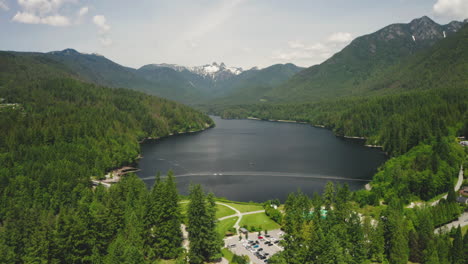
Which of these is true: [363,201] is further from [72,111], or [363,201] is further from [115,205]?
[72,111]

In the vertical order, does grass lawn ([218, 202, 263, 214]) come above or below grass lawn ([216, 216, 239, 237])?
above

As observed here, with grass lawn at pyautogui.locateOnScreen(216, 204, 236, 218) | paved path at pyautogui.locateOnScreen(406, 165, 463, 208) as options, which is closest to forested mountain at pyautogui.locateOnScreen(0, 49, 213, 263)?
grass lawn at pyautogui.locateOnScreen(216, 204, 236, 218)

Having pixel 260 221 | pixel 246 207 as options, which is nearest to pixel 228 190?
pixel 246 207

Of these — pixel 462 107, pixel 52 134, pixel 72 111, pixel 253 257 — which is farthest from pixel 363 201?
pixel 72 111

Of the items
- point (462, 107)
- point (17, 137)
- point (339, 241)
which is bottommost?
point (339, 241)

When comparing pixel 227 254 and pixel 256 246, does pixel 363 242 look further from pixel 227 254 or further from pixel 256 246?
pixel 227 254

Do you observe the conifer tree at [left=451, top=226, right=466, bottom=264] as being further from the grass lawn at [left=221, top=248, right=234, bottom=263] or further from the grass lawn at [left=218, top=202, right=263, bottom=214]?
the grass lawn at [left=218, top=202, right=263, bottom=214]

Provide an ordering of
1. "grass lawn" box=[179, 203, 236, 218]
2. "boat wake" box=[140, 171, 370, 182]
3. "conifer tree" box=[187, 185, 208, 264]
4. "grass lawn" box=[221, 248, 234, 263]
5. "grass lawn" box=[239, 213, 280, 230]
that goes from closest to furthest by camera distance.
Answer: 1. "conifer tree" box=[187, 185, 208, 264]
2. "grass lawn" box=[221, 248, 234, 263]
3. "grass lawn" box=[239, 213, 280, 230]
4. "grass lawn" box=[179, 203, 236, 218]
5. "boat wake" box=[140, 171, 370, 182]
